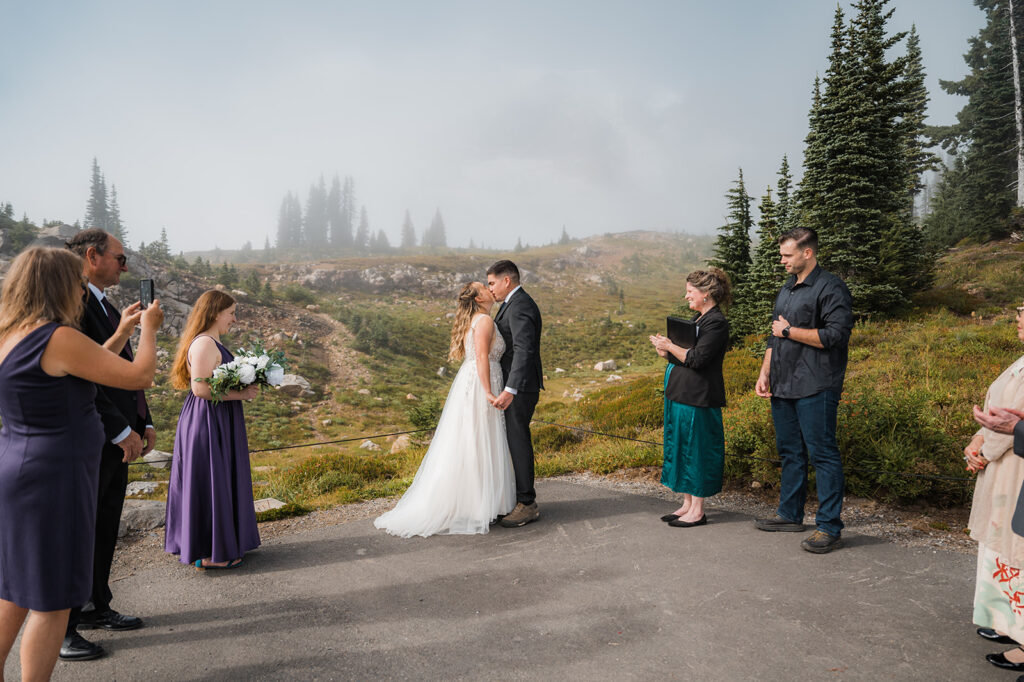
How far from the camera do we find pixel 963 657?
9.96 ft

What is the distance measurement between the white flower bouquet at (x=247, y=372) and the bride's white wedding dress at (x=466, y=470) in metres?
1.64

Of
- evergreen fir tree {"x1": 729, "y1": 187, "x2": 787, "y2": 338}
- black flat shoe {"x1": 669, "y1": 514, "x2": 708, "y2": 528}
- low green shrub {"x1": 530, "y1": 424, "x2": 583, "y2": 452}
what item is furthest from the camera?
evergreen fir tree {"x1": 729, "y1": 187, "x2": 787, "y2": 338}

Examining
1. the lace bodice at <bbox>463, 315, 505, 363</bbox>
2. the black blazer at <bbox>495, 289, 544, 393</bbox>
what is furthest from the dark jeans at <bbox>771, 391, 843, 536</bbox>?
the lace bodice at <bbox>463, 315, 505, 363</bbox>

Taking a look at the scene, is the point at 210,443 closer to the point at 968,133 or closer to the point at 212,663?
the point at 212,663

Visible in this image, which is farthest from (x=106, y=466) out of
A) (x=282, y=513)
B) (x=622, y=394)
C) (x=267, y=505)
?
(x=622, y=394)

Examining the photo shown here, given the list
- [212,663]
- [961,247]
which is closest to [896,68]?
[961,247]

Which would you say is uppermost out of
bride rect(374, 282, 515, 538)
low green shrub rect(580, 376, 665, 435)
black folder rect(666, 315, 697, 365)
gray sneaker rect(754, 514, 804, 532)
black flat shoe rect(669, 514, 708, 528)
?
black folder rect(666, 315, 697, 365)

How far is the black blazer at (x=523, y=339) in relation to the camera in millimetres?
5219

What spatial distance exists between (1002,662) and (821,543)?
1.52 metres

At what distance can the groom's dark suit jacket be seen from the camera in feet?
11.5

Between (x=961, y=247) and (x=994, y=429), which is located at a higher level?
(x=961, y=247)

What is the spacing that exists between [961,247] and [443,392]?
29.2 metres

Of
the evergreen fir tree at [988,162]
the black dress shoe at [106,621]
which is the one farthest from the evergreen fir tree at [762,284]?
the black dress shoe at [106,621]

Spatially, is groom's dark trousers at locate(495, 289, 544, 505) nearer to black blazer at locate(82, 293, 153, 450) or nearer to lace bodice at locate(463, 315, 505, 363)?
lace bodice at locate(463, 315, 505, 363)
